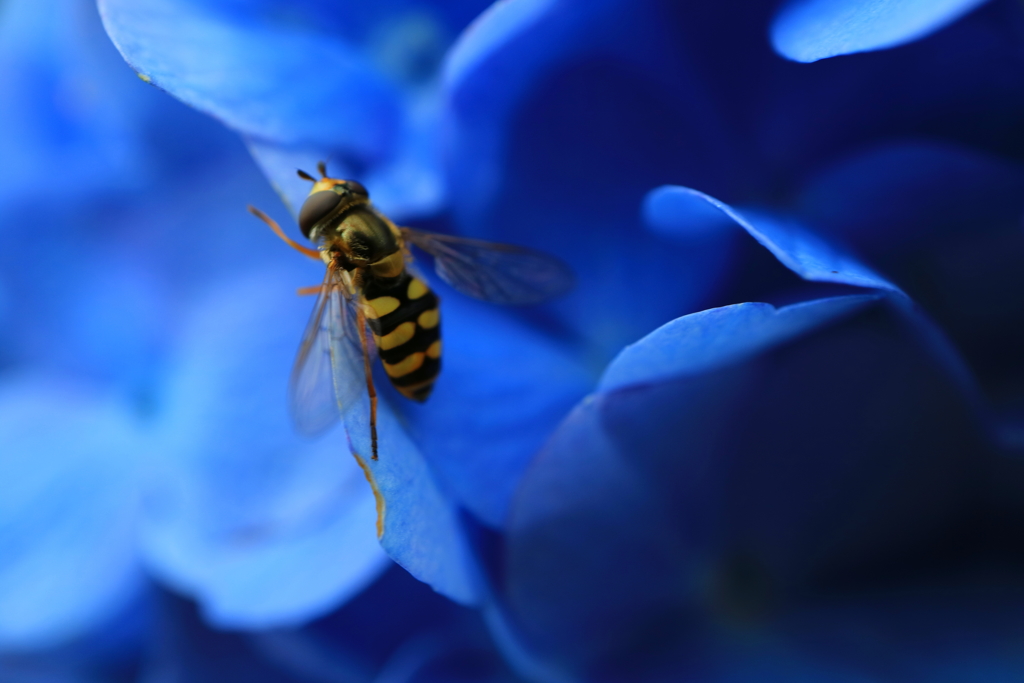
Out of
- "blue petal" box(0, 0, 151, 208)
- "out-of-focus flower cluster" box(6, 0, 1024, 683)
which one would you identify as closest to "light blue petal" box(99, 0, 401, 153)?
"out-of-focus flower cluster" box(6, 0, 1024, 683)

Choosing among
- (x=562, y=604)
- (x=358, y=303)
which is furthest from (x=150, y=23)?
(x=562, y=604)

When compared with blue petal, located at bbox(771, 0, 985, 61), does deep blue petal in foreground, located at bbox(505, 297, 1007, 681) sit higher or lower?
lower

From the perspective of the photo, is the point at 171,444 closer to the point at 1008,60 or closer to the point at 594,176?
the point at 594,176

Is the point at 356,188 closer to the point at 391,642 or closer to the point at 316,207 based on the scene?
the point at 316,207

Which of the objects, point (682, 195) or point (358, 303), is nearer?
point (682, 195)

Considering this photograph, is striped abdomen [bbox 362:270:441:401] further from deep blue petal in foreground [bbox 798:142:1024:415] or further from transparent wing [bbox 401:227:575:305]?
deep blue petal in foreground [bbox 798:142:1024:415]

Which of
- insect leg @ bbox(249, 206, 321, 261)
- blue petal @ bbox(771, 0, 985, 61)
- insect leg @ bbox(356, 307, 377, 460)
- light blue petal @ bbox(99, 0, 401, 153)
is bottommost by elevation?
insect leg @ bbox(356, 307, 377, 460)

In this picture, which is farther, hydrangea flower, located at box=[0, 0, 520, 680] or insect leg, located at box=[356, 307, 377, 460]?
hydrangea flower, located at box=[0, 0, 520, 680]
